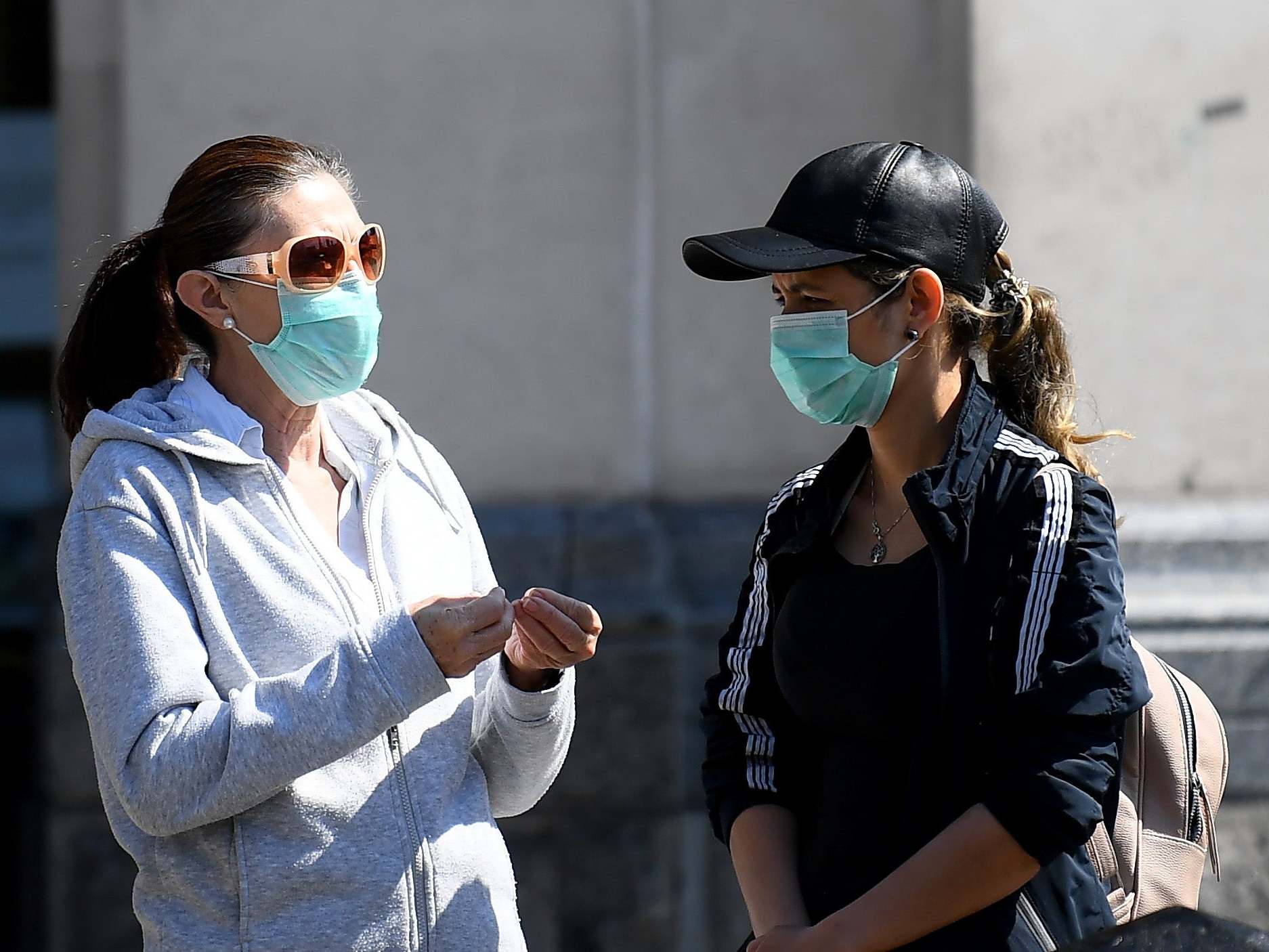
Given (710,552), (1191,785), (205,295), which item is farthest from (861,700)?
(710,552)

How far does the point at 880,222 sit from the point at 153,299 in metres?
1.08

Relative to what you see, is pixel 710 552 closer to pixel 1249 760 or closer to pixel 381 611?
pixel 1249 760

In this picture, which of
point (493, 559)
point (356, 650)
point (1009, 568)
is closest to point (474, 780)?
point (356, 650)

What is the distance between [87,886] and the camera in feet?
14.0

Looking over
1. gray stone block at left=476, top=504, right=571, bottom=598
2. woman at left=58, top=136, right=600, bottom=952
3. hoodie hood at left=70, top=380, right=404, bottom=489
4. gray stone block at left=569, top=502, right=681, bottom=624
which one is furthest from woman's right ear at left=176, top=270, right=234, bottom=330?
gray stone block at left=569, top=502, right=681, bottom=624

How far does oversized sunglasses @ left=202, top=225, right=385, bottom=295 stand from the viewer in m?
2.19

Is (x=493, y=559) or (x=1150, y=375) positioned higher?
(x=1150, y=375)

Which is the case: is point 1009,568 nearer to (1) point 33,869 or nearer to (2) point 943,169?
(2) point 943,169

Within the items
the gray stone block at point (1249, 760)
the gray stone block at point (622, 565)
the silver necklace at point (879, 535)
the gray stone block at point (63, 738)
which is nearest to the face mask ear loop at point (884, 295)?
the silver necklace at point (879, 535)

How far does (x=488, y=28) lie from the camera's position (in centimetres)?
446

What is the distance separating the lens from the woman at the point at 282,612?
6.27 feet

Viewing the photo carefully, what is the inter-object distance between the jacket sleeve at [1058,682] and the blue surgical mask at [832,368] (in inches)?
12.6

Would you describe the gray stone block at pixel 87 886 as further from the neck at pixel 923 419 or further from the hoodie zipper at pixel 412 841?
the neck at pixel 923 419

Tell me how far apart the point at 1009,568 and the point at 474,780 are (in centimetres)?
83
